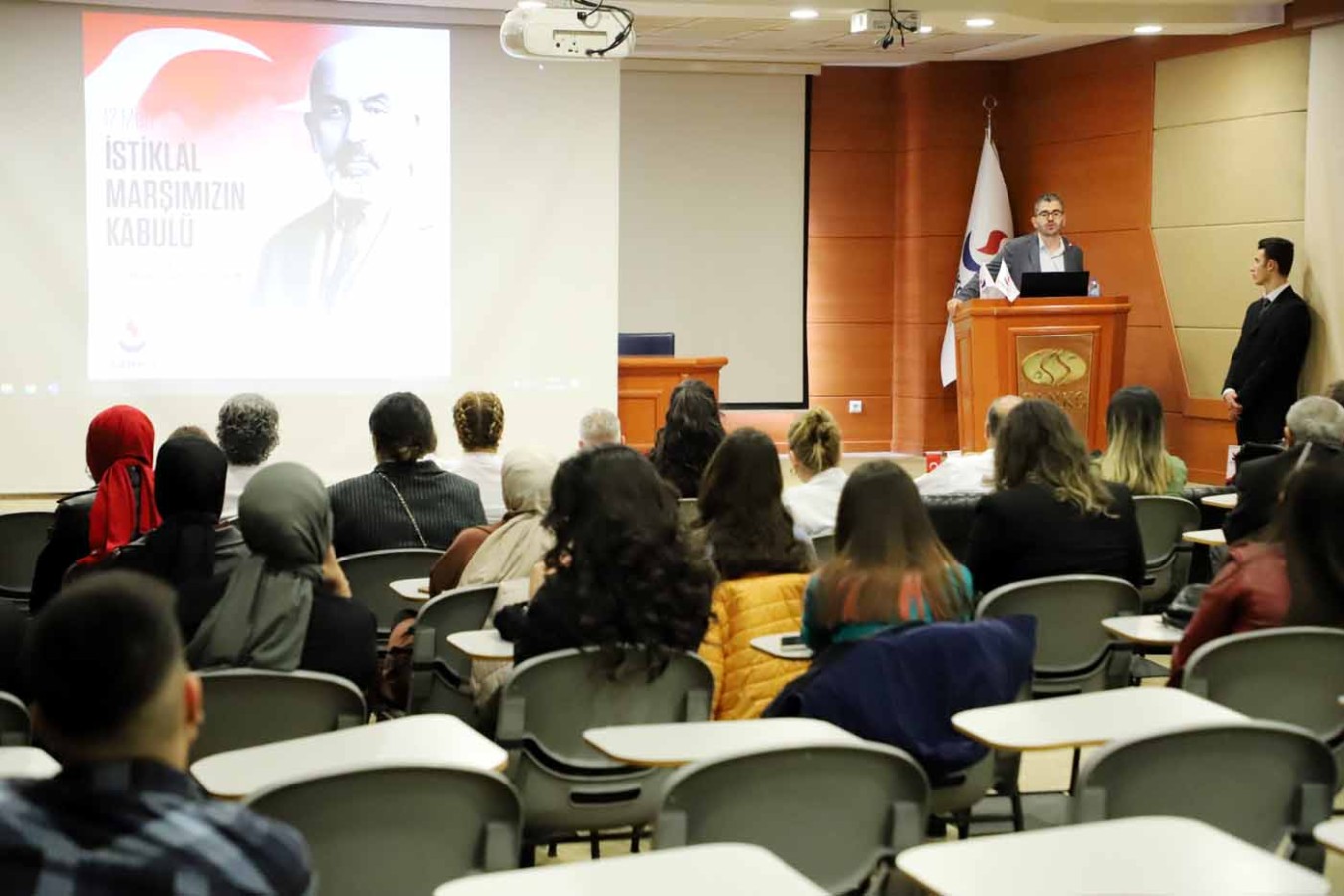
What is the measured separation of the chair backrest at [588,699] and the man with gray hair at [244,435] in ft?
7.84

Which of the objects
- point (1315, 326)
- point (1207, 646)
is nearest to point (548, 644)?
point (1207, 646)

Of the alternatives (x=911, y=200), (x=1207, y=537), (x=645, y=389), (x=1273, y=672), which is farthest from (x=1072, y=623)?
(x=911, y=200)

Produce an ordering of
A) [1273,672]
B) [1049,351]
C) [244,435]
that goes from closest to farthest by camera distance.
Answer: [1273,672]
[244,435]
[1049,351]

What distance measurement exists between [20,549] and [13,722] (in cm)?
287

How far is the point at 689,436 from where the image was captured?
5727mm

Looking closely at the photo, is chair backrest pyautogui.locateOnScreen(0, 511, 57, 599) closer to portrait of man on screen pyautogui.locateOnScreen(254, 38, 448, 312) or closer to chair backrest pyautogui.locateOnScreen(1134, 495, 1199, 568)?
chair backrest pyautogui.locateOnScreen(1134, 495, 1199, 568)

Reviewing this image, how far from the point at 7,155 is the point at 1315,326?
7.91 metres

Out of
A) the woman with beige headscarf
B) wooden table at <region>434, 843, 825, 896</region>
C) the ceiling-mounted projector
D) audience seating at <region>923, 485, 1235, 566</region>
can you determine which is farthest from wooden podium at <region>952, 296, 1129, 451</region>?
wooden table at <region>434, 843, 825, 896</region>

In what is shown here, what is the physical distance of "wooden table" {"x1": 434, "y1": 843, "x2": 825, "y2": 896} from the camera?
1884 mm

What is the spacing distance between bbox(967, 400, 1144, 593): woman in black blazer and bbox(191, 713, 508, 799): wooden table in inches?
82.6

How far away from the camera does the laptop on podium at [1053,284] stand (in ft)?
30.8

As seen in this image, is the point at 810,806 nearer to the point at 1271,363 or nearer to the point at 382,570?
the point at 382,570

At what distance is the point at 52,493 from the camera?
9586 millimetres

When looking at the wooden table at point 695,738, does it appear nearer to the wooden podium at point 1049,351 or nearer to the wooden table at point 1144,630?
the wooden table at point 1144,630
